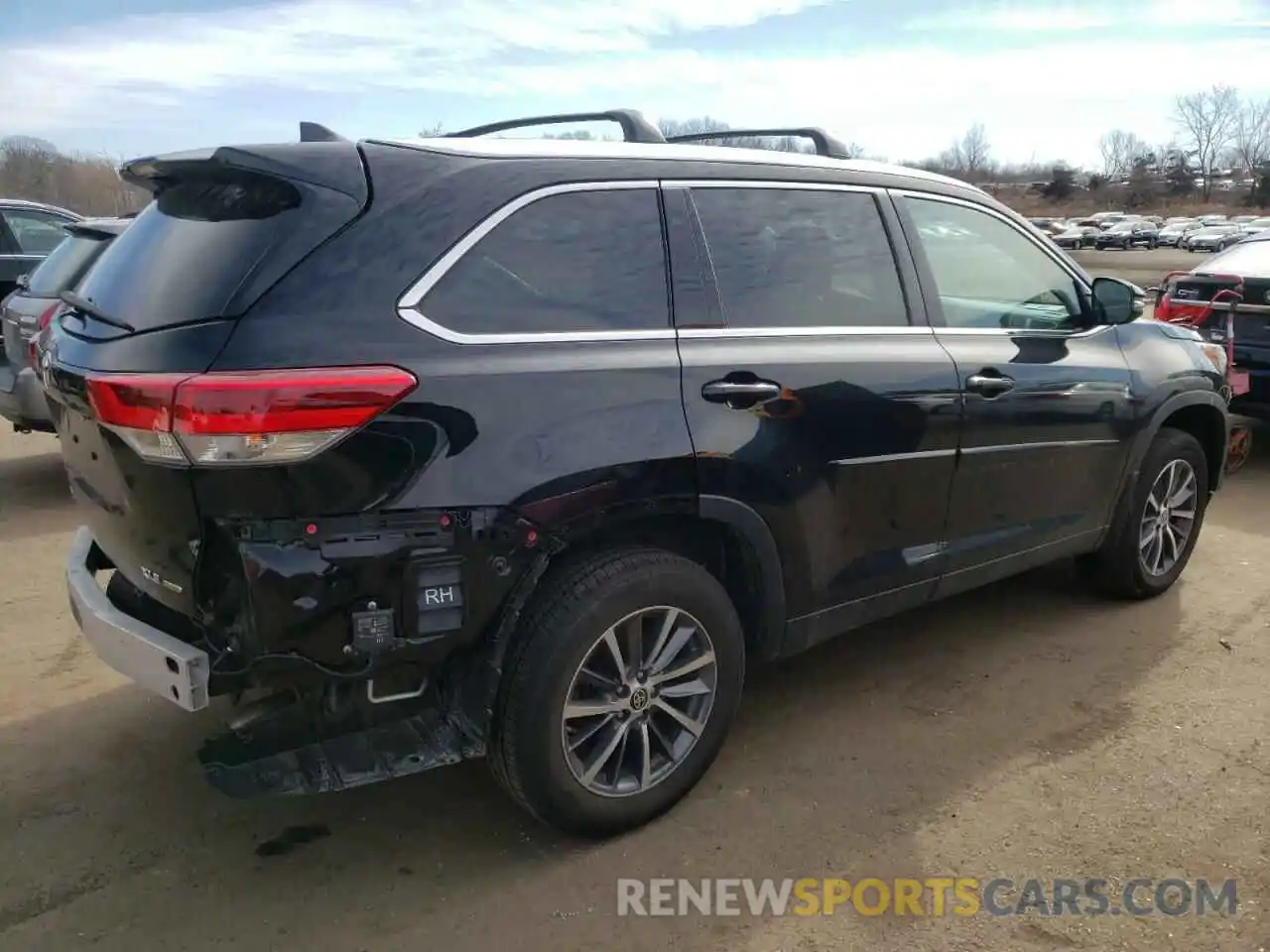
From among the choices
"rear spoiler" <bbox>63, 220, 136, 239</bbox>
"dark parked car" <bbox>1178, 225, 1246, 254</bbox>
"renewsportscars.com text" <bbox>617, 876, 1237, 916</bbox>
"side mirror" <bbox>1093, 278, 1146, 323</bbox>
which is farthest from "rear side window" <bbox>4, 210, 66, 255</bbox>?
"dark parked car" <bbox>1178, 225, 1246, 254</bbox>

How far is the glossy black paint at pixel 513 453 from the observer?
249cm

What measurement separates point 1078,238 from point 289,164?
61.0m

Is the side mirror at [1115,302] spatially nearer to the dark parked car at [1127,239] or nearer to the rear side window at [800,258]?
the rear side window at [800,258]

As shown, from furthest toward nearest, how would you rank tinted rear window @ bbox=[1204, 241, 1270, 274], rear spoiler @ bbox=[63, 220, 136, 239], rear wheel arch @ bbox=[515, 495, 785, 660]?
tinted rear window @ bbox=[1204, 241, 1270, 274]
rear spoiler @ bbox=[63, 220, 136, 239]
rear wheel arch @ bbox=[515, 495, 785, 660]

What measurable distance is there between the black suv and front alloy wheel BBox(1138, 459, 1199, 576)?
141 cm

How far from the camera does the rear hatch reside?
243 cm

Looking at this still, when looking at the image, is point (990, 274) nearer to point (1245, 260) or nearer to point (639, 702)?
point (639, 702)

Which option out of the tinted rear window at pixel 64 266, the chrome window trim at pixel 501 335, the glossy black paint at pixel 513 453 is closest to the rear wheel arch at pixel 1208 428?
the glossy black paint at pixel 513 453

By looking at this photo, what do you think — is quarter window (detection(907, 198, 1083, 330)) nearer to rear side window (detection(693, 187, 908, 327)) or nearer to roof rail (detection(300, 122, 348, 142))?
rear side window (detection(693, 187, 908, 327))

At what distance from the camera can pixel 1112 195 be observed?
10044 centimetres

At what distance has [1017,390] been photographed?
3.96 m

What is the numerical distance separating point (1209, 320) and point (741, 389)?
19.1 feet

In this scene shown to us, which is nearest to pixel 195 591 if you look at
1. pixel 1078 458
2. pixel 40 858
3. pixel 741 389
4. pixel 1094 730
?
pixel 40 858

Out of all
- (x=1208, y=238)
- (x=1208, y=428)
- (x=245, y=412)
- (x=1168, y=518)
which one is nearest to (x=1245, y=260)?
(x=1208, y=428)
